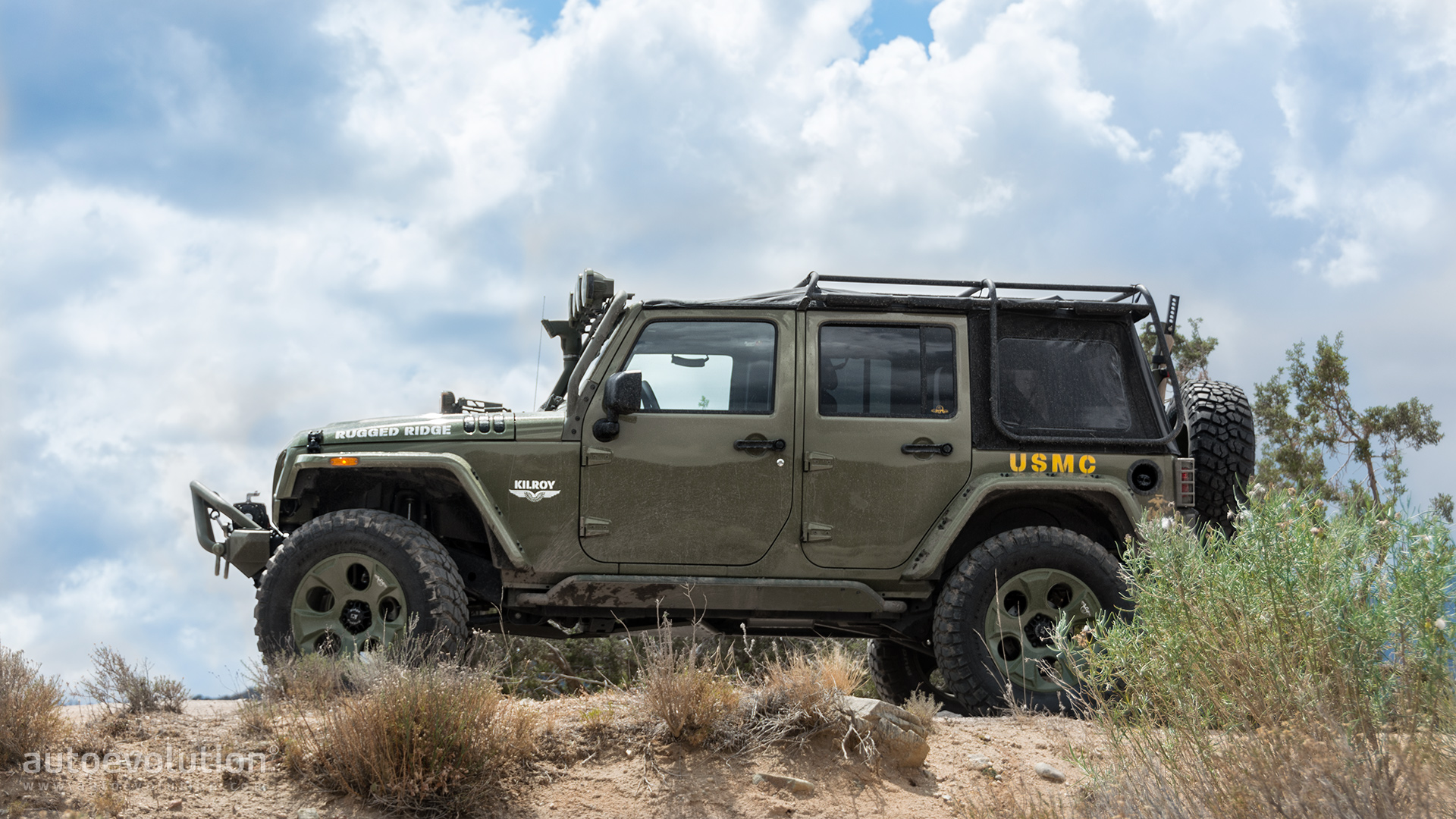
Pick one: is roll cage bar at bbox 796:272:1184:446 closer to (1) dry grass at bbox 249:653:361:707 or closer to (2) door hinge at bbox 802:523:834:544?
(2) door hinge at bbox 802:523:834:544

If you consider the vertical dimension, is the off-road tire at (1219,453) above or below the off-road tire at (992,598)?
above

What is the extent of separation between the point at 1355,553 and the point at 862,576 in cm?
284

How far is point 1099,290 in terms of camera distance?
6969 mm

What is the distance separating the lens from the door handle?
6.40 meters

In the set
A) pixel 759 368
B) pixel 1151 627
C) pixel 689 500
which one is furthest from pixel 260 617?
pixel 1151 627

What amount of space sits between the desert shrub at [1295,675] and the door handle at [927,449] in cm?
201

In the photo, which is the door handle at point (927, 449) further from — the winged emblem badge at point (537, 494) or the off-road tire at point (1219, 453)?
the winged emblem badge at point (537, 494)

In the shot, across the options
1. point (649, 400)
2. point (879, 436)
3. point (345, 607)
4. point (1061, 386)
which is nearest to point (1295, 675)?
point (879, 436)

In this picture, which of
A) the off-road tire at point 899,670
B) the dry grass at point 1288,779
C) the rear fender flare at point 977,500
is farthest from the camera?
the off-road tire at point 899,670

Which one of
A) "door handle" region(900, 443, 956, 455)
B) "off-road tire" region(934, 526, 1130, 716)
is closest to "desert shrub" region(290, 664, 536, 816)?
"off-road tire" region(934, 526, 1130, 716)

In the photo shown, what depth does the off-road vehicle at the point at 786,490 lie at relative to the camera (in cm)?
621

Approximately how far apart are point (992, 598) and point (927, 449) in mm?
948

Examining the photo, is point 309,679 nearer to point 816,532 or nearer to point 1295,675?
point 816,532

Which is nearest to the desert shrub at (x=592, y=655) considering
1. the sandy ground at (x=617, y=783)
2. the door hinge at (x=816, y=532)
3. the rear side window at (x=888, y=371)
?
the door hinge at (x=816, y=532)
